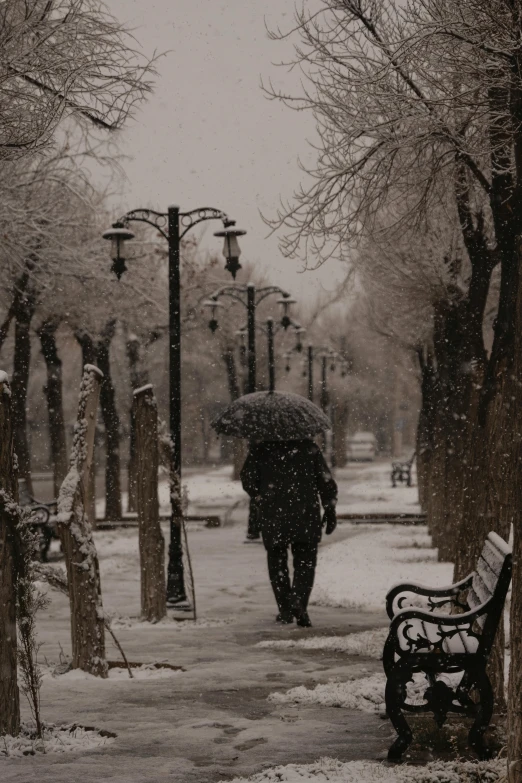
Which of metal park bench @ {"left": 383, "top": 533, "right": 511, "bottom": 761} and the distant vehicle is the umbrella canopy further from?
the distant vehicle

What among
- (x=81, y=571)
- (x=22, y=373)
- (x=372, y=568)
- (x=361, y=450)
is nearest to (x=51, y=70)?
(x=81, y=571)

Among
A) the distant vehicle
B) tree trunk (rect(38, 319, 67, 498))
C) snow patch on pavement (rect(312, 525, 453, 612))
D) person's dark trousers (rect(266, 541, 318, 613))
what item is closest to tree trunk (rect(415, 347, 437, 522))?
snow patch on pavement (rect(312, 525, 453, 612))

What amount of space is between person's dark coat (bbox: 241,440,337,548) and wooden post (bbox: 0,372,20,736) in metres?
4.09

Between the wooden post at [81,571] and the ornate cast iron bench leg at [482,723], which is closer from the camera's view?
the ornate cast iron bench leg at [482,723]

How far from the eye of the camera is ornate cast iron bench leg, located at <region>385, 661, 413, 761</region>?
5.43m

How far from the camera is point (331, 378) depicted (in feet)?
204

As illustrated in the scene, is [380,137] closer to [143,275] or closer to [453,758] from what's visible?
[453,758]

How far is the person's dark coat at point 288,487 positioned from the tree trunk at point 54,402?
1414 centimetres

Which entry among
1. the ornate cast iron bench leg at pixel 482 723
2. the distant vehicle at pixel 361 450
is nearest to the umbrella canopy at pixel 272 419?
the ornate cast iron bench leg at pixel 482 723

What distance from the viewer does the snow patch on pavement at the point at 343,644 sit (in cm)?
867

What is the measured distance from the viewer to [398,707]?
553 cm

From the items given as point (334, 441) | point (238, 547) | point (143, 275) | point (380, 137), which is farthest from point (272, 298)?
point (380, 137)

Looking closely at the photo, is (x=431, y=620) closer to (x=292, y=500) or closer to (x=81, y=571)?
(x=81, y=571)

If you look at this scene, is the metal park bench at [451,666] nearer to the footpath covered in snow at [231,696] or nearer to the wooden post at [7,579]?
the footpath covered in snow at [231,696]
